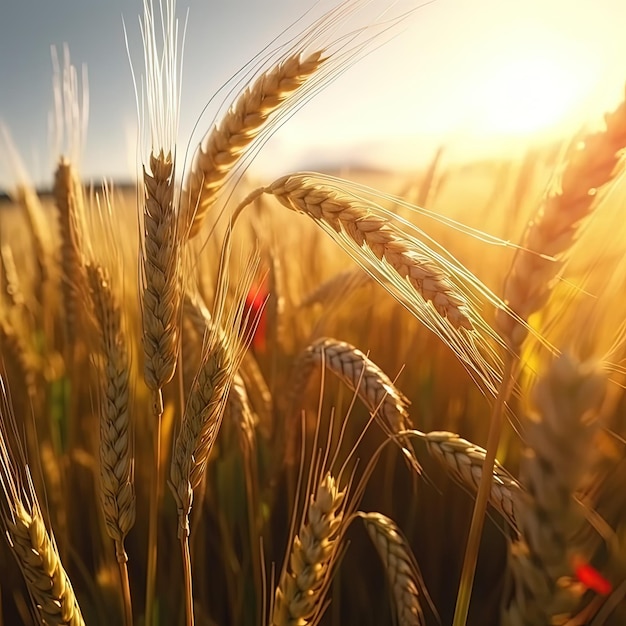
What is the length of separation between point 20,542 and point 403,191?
107 centimetres

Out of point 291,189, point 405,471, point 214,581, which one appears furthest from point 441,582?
point 291,189

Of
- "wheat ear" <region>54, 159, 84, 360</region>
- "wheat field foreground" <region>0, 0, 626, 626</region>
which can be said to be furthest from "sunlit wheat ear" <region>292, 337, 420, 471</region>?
"wheat ear" <region>54, 159, 84, 360</region>

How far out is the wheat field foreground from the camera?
0.46 m

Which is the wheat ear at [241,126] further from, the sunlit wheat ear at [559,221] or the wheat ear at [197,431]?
the sunlit wheat ear at [559,221]

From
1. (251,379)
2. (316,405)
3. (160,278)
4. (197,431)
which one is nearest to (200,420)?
(197,431)

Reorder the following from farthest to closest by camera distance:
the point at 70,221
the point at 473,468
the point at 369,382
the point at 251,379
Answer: the point at 70,221
the point at 251,379
the point at 369,382
the point at 473,468

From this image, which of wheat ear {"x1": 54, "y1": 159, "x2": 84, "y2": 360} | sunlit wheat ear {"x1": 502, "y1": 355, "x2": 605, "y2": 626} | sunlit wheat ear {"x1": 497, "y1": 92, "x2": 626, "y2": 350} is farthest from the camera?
wheat ear {"x1": 54, "y1": 159, "x2": 84, "y2": 360}

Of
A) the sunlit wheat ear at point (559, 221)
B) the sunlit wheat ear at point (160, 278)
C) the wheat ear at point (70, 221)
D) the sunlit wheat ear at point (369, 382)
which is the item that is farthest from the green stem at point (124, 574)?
the wheat ear at point (70, 221)

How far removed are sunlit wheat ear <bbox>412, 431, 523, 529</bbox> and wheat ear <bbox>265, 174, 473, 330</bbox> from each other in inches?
5.4

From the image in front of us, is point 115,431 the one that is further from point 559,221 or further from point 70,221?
point 70,221

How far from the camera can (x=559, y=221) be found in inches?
18.2

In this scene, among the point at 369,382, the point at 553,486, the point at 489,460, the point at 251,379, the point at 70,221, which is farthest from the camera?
the point at 70,221

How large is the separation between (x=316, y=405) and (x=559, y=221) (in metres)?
0.67

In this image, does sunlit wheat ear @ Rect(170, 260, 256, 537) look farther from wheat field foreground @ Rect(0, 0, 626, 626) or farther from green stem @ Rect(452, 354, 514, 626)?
green stem @ Rect(452, 354, 514, 626)
